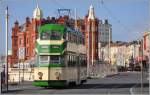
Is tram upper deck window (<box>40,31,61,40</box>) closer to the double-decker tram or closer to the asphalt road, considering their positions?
the double-decker tram

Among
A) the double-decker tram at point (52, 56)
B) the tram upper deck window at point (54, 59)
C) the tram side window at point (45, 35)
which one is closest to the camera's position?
the double-decker tram at point (52, 56)

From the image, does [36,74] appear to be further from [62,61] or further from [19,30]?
[19,30]

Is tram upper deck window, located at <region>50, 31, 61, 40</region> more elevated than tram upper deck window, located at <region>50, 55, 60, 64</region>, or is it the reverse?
tram upper deck window, located at <region>50, 31, 61, 40</region>

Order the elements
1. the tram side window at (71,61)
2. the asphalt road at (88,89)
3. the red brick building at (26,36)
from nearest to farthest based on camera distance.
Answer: the asphalt road at (88,89) < the tram side window at (71,61) < the red brick building at (26,36)

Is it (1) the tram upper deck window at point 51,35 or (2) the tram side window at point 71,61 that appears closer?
(1) the tram upper deck window at point 51,35

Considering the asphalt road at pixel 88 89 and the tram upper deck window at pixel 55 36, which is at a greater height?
the tram upper deck window at pixel 55 36

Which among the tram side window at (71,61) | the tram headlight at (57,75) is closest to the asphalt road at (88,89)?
the tram headlight at (57,75)

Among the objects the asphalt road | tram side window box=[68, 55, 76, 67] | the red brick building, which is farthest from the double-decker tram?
the red brick building

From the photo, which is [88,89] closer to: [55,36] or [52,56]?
[52,56]

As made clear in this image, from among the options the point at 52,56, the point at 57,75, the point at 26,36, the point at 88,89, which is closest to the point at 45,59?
the point at 52,56

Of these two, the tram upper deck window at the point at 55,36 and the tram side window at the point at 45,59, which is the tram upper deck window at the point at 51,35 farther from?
the tram side window at the point at 45,59

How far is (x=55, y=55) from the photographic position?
39.8 metres

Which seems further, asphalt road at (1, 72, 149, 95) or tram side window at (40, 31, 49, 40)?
tram side window at (40, 31, 49, 40)

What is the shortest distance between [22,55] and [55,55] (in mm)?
9620
